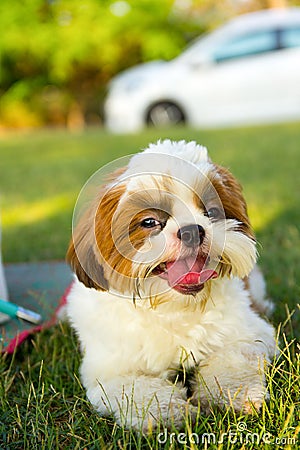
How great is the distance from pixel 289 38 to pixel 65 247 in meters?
9.14

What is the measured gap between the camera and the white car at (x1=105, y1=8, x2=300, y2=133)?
41.5 ft

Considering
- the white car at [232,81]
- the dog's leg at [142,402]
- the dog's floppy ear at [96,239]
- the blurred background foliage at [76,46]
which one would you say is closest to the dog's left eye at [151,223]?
the dog's floppy ear at [96,239]

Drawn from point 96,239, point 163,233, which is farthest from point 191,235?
point 96,239

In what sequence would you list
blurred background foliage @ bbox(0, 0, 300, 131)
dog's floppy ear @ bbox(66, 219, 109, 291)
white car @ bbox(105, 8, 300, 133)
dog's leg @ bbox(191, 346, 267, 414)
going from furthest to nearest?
blurred background foliage @ bbox(0, 0, 300, 131) → white car @ bbox(105, 8, 300, 133) → dog's floppy ear @ bbox(66, 219, 109, 291) → dog's leg @ bbox(191, 346, 267, 414)

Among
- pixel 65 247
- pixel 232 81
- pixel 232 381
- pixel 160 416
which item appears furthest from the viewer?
pixel 232 81

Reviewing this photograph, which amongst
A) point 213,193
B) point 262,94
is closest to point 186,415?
point 213,193

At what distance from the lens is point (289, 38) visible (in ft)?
41.7

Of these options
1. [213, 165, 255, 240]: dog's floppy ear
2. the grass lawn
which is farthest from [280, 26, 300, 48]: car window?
[213, 165, 255, 240]: dog's floppy ear

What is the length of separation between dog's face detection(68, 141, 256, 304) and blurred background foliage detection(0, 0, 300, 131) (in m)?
17.9

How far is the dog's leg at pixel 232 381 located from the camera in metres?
2.30

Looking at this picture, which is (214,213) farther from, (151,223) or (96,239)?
(96,239)

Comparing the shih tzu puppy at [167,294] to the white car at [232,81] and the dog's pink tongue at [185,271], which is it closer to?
the dog's pink tongue at [185,271]

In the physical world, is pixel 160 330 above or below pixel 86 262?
below

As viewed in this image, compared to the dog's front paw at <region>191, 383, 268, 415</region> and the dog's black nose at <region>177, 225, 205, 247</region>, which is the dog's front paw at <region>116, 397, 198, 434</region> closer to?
the dog's front paw at <region>191, 383, 268, 415</region>
